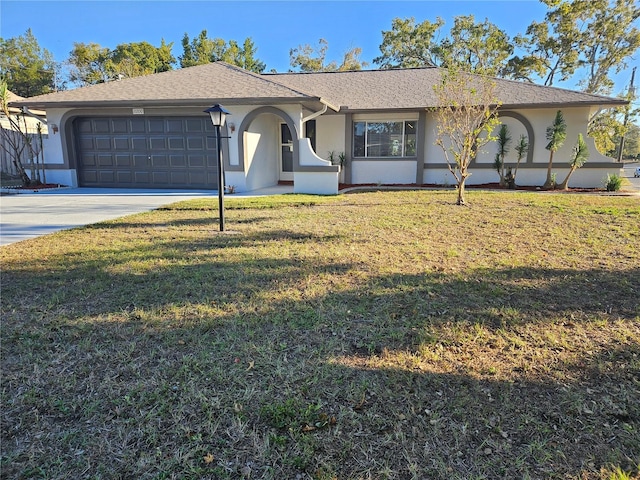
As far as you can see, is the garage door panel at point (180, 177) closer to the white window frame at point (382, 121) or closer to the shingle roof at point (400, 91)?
the shingle roof at point (400, 91)

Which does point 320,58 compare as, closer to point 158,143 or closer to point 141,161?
point 158,143

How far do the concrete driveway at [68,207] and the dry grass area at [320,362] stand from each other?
157 centimetres

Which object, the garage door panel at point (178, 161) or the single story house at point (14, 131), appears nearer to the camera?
the garage door panel at point (178, 161)

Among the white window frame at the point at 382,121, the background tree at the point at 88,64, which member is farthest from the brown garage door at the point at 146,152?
the background tree at the point at 88,64

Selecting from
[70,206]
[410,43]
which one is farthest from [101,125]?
[410,43]

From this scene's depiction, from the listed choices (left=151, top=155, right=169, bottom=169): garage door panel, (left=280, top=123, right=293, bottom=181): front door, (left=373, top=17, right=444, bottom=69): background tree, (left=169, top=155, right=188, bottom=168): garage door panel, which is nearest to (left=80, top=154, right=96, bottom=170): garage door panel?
(left=151, top=155, right=169, bottom=169): garage door panel

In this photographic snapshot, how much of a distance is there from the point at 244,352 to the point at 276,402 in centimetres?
66

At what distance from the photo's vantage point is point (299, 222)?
7766 millimetres

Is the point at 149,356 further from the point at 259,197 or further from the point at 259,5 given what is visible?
the point at 259,5

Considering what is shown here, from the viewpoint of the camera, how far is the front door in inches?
634

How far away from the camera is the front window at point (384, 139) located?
49.0 feet

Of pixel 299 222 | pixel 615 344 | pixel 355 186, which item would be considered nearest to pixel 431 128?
pixel 355 186

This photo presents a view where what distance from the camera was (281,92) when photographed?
1205cm

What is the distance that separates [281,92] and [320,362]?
35.0ft
